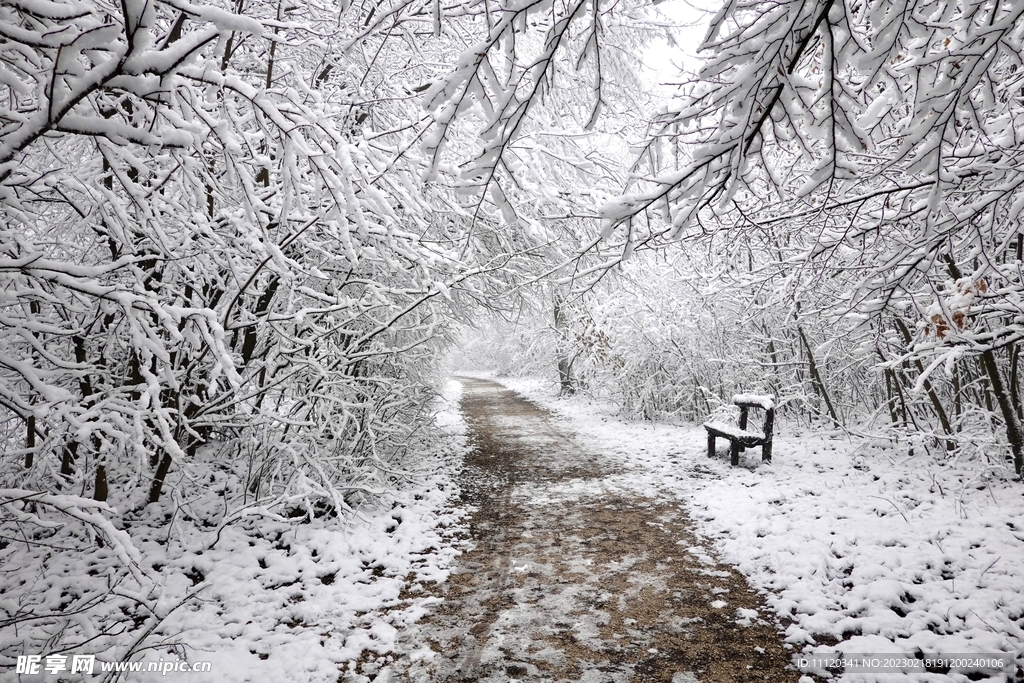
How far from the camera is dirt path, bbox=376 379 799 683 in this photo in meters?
3.06

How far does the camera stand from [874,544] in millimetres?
4219

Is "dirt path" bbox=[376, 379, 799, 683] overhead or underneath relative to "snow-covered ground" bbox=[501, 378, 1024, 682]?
underneath

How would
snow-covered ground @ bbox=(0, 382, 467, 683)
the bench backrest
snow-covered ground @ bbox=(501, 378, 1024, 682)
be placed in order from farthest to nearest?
the bench backrest
snow-covered ground @ bbox=(501, 378, 1024, 682)
snow-covered ground @ bbox=(0, 382, 467, 683)

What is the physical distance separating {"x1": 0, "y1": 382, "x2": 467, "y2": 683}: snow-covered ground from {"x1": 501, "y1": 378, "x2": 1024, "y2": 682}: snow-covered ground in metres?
2.83

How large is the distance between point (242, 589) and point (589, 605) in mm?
2658

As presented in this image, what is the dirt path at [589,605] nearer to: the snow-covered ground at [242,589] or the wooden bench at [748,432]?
the snow-covered ground at [242,589]

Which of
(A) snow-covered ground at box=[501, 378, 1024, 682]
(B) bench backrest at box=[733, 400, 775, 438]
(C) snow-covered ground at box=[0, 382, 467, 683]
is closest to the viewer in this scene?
(C) snow-covered ground at box=[0, 382, 467, 683]

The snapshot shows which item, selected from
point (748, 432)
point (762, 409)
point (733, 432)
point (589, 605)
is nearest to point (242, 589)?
point (589, 605)

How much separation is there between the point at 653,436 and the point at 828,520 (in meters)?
5.16

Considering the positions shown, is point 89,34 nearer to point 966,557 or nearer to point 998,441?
point 966,557

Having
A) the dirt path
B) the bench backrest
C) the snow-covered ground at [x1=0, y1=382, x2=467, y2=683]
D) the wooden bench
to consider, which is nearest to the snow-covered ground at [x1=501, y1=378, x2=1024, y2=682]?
the wooden bench

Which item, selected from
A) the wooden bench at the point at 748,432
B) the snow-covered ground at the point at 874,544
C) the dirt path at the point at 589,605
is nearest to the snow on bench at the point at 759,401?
the wooden bench at the point at 748,432

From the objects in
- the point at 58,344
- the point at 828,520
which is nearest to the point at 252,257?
the point at 58,344

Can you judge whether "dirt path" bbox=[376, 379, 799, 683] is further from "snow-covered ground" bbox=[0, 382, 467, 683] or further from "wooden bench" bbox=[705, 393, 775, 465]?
"wooden bench" bbox=[705, 393, 775, 465]
